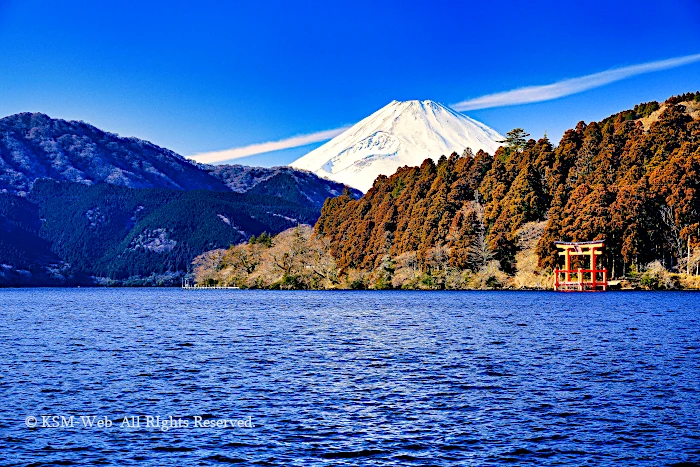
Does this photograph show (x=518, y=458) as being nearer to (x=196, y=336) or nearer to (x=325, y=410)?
(x=325, y=410)

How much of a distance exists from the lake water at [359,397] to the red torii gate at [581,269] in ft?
133

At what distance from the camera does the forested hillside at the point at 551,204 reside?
7731 centimetres

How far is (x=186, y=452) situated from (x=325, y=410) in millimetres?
4359

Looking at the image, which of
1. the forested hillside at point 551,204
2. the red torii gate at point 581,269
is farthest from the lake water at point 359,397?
the forested hillside at point 551,204

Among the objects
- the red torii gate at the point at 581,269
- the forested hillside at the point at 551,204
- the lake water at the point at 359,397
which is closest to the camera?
the lake water at the point at 359,397

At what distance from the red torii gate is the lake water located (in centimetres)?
4047

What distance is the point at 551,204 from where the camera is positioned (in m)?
91.0

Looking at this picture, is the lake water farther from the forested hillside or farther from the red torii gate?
the forested hillside

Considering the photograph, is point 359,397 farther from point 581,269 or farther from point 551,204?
point 551,204

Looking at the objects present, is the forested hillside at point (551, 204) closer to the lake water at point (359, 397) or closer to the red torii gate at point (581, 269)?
the red torii gate at point (581, 269)

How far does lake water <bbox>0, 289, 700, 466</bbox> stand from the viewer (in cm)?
1412

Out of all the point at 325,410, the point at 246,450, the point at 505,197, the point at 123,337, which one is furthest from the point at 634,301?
the point at 246,450

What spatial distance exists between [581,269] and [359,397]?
209 feet

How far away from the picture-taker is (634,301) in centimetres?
6028
